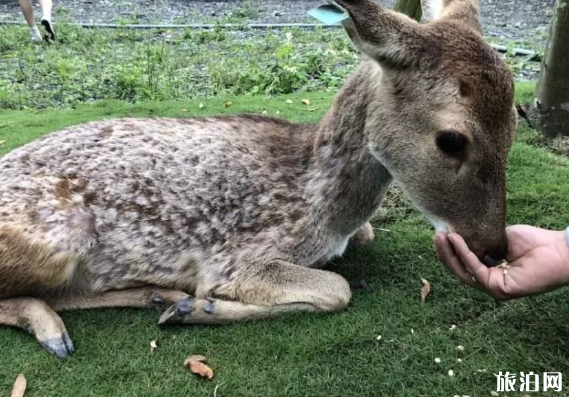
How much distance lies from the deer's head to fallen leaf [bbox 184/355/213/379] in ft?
5.15

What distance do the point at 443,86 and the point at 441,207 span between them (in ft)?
2.29

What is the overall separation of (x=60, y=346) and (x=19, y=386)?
1.13ft

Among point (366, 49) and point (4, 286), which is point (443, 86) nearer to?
point (366, 49)

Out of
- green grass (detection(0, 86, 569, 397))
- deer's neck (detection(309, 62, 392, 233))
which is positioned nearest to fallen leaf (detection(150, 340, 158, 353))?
green grass (detection(0, 86, 569, 397))

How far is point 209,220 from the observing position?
4.25 m

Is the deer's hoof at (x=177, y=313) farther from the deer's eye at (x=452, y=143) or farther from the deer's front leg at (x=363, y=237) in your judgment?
the deer's eye at (x=452, y=143)

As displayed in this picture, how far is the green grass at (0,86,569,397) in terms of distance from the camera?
10.9 feet

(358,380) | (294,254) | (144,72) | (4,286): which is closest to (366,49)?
(294,254)

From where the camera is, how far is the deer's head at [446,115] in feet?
10.9

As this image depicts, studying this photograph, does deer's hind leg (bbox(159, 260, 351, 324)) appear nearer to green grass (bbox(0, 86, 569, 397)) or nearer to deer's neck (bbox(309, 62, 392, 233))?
green grass (bbox(0, 86, 569, 397))

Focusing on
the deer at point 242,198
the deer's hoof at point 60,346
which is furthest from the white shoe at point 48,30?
the deer's hoof at point 60,346

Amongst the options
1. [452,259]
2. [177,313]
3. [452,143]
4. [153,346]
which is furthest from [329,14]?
[153,346]

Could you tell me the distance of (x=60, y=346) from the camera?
12.1 feet

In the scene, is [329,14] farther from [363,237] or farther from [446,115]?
[363,237]
